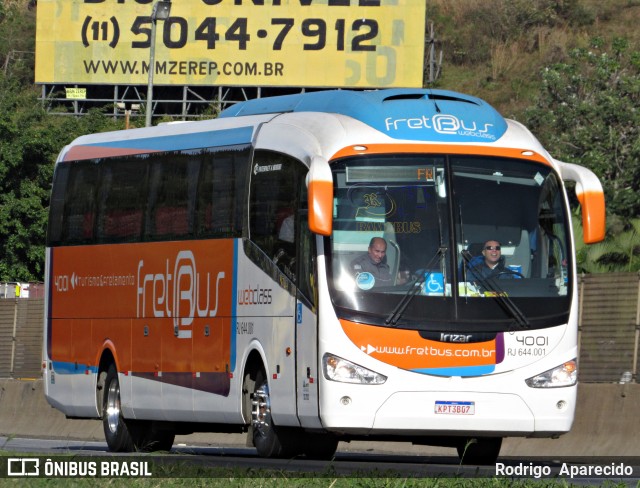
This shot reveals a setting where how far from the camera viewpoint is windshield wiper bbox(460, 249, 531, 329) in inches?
613

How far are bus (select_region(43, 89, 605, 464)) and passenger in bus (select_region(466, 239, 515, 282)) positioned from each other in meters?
0.04

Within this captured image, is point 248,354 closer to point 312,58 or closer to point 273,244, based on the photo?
point 273,244

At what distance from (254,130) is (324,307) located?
→ 3.35 metres

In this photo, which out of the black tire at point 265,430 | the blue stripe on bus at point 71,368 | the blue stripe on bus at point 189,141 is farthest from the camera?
the blue stripe on bus at point 71,368

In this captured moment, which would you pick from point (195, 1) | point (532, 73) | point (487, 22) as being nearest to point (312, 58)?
point (195, 1)

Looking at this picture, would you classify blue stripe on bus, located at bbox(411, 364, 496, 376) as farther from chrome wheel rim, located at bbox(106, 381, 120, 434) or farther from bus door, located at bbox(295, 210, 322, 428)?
chrome wheel rim, located at bbox(106, 381, 120, 434)

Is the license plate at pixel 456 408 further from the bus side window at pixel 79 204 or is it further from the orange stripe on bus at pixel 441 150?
the bus side window at pixel 79 204

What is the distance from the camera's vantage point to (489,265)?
1566 cm

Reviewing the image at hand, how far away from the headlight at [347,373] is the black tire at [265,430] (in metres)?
1.70

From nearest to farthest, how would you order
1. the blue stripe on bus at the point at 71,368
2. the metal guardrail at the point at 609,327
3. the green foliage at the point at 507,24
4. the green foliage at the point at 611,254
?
1. the metal guardrail at the point at 609,327
2. the blue stripe on bus at the point at 71,368
3. the green foliage at the point at 611,254
4. the green foliage at the point at 507,24

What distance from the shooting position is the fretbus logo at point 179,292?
1858 centimetres

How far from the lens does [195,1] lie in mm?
70750

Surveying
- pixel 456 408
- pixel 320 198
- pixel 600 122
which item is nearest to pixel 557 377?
pixel 456 408

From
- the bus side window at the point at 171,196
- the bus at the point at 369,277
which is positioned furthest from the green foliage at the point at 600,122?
the bus at the point at 369,277
